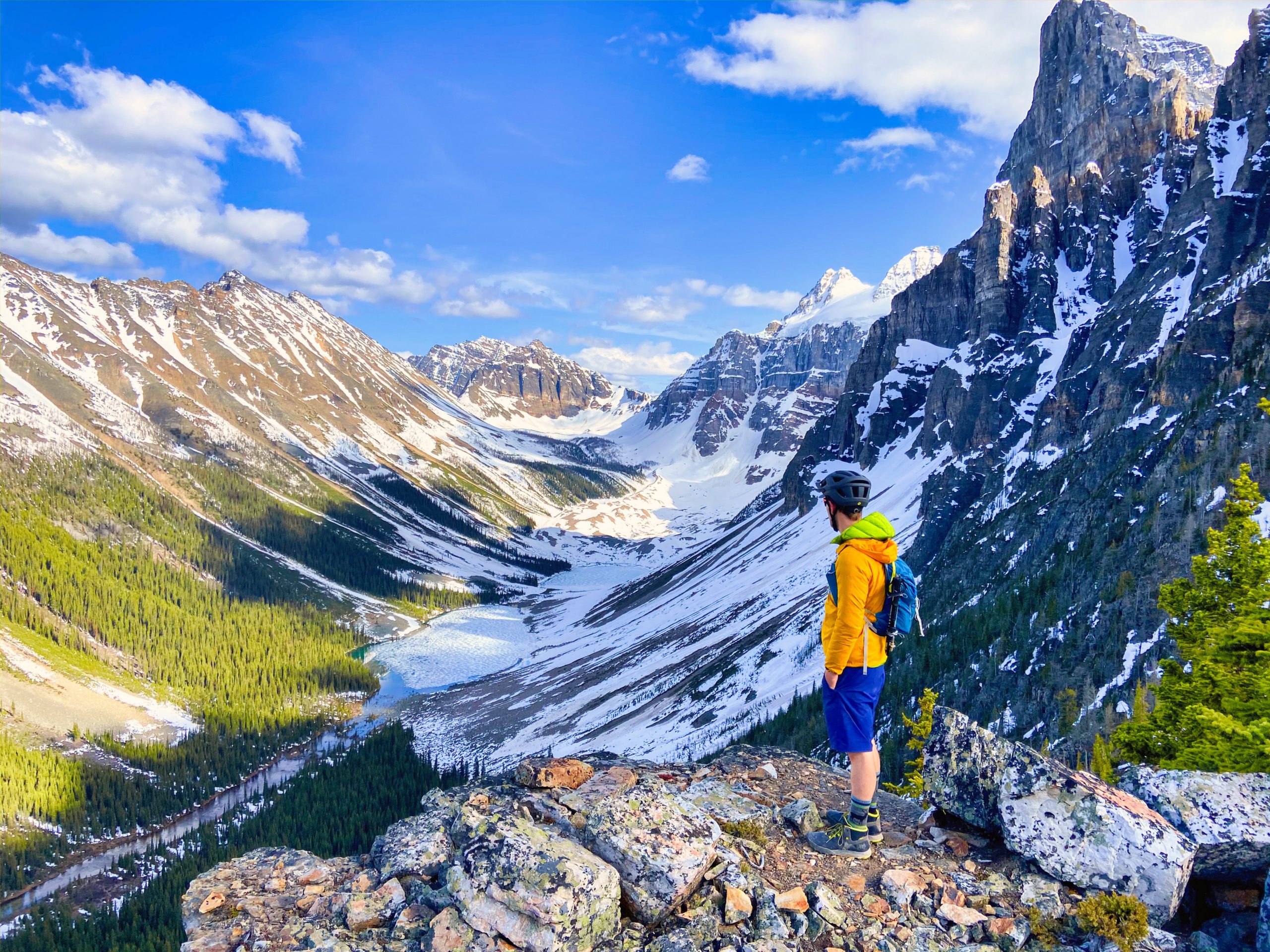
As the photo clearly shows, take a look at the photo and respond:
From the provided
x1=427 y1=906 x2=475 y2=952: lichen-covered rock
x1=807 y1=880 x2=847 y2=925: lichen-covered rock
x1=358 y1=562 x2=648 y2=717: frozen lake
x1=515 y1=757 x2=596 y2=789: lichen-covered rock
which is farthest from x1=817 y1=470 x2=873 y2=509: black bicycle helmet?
x1=358 y1=562 x2=648 y2=717: frozen lake

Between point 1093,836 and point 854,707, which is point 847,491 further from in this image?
point 1093,836

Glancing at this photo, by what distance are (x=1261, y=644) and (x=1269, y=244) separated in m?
67.4

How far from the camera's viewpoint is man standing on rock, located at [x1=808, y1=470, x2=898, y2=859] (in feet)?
29.5

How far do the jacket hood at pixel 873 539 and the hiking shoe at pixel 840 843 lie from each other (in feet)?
12.6

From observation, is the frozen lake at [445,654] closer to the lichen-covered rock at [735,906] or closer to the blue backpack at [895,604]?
the lichen-covered rock at [735,906]

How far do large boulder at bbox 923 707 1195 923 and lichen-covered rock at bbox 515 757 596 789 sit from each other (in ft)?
18.0

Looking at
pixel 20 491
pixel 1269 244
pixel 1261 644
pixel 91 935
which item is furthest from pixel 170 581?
pixel 1269 244

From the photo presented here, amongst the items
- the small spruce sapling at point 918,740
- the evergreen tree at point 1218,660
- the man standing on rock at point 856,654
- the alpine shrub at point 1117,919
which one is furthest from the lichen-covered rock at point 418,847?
the evergreen tree at point 1218,660

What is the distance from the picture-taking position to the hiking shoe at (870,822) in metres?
9.30

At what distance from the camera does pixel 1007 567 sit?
58.7m

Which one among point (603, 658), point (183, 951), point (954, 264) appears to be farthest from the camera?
point (954, 264)

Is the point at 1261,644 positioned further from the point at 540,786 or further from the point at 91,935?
the point at 91,935

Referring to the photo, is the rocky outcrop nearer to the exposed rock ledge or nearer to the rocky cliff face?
the exposed rock ledge

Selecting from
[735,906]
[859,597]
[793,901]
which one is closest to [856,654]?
[859,597]
